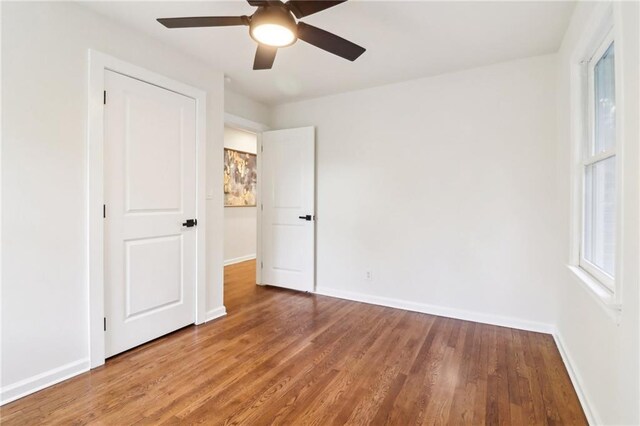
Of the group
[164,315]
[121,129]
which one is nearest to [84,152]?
[121,129]

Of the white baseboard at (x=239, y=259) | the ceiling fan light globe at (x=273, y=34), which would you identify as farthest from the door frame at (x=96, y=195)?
the white baseboard at (x=239, y=259)

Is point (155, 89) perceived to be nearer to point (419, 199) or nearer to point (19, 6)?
point (19, 6)

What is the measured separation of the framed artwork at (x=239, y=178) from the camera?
5.68 metres

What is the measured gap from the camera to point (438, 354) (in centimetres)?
A: 242

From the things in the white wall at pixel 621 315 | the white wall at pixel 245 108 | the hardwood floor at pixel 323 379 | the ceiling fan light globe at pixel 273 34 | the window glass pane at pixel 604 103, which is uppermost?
the white wall at pixel 245 108

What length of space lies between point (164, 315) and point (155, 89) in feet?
6.29

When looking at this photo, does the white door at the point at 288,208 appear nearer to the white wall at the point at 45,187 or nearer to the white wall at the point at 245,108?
the white wall at the point at 245,108

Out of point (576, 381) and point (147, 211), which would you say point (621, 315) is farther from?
point (147, 211)

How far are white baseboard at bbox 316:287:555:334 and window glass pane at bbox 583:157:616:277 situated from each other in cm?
107

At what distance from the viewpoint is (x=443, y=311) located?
3.24 m

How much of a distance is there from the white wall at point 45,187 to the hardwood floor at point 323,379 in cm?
29

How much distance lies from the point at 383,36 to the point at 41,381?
3.40 meters

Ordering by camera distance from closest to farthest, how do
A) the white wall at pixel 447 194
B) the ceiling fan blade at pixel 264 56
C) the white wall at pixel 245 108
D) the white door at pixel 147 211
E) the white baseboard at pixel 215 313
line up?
the ceiling fan blade at pixel 264 56 → the white door at pixel 147 211 → the white wall at pixel 447 194 → the white baseboard at pixel 215 313 → the white wall at pixel 245 108

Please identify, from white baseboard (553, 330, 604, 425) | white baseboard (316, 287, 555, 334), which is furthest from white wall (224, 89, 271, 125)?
white baseboard (553, 330, 604, 425)
